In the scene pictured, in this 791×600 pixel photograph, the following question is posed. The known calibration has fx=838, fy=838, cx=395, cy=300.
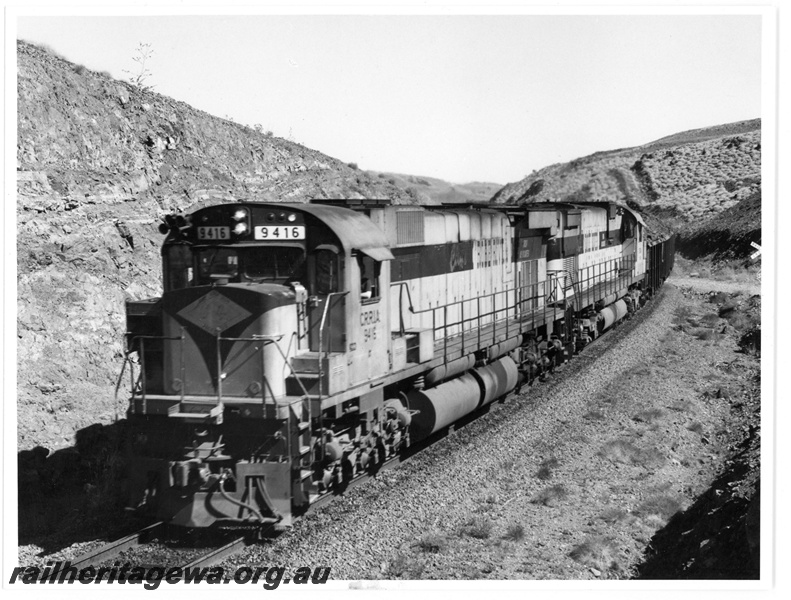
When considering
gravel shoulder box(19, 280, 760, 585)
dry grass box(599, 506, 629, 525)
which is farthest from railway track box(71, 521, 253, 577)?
dry grass box(599, 506, 629, 525)

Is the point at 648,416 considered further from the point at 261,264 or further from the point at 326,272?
the point at 261,264

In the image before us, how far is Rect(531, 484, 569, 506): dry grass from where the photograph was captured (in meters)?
9.59

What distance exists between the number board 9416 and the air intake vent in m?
2.33

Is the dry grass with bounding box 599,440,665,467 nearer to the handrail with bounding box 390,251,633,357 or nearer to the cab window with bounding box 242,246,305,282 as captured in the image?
the handrail with bounding box 390,251,633,357

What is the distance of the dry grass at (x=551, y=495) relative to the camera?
9.59 m

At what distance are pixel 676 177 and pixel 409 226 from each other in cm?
5313

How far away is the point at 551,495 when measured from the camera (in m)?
9.70

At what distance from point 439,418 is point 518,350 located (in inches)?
169

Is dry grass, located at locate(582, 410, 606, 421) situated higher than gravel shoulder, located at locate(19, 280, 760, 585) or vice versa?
dry grass, located at locate(582, 410, 606, 421)

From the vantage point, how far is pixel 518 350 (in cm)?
1498

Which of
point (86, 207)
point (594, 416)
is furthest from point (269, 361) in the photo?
point (86, 207)

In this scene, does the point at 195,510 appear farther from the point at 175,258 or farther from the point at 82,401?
the point at 82,401

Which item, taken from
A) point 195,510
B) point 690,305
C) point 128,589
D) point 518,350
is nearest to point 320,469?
point 195,510

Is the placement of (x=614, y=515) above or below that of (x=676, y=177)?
below
